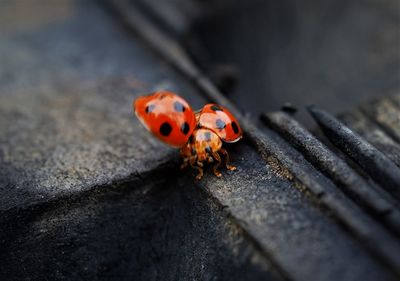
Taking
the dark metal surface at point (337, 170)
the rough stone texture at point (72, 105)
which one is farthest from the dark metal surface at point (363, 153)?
the rough stone texture at point (72, 105)

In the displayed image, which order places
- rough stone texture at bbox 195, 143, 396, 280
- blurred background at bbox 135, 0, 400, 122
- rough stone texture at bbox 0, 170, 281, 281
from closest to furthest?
1. rough stone texture at bbox 195, 143, 396, 280
2. rough stone texture at bbox 0, 170, 281, 281
3. blurred background at bbox 135, 0, 400, 122

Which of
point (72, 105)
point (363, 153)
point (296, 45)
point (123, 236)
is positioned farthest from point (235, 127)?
point (296, 45)

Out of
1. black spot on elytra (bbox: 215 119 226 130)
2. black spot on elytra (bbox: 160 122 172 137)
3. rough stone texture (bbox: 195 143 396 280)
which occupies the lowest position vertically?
rough stone texture (bbox: 195 143 396 280)

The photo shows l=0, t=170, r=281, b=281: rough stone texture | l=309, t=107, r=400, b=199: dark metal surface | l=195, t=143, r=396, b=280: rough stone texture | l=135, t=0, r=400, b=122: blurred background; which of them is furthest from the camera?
l=135, t=0, r=400, b=122: blurred background

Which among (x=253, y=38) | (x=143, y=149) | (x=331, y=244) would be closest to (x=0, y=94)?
(x=143, y=149)

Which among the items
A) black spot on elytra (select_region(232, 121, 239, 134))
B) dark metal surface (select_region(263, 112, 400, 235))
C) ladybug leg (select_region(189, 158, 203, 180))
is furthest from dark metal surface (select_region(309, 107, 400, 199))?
ladybug leg (select_region(189, 158, 203, 180))

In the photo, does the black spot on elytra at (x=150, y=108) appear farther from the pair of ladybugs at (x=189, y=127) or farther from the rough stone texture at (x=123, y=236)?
the rough stone texture at (x=123, y=236)

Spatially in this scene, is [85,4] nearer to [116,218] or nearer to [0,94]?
[0,94]

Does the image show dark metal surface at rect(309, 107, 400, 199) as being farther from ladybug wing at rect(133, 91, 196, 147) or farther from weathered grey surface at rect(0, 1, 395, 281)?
ladybug wing at rect(133, 91, 196, 147)
